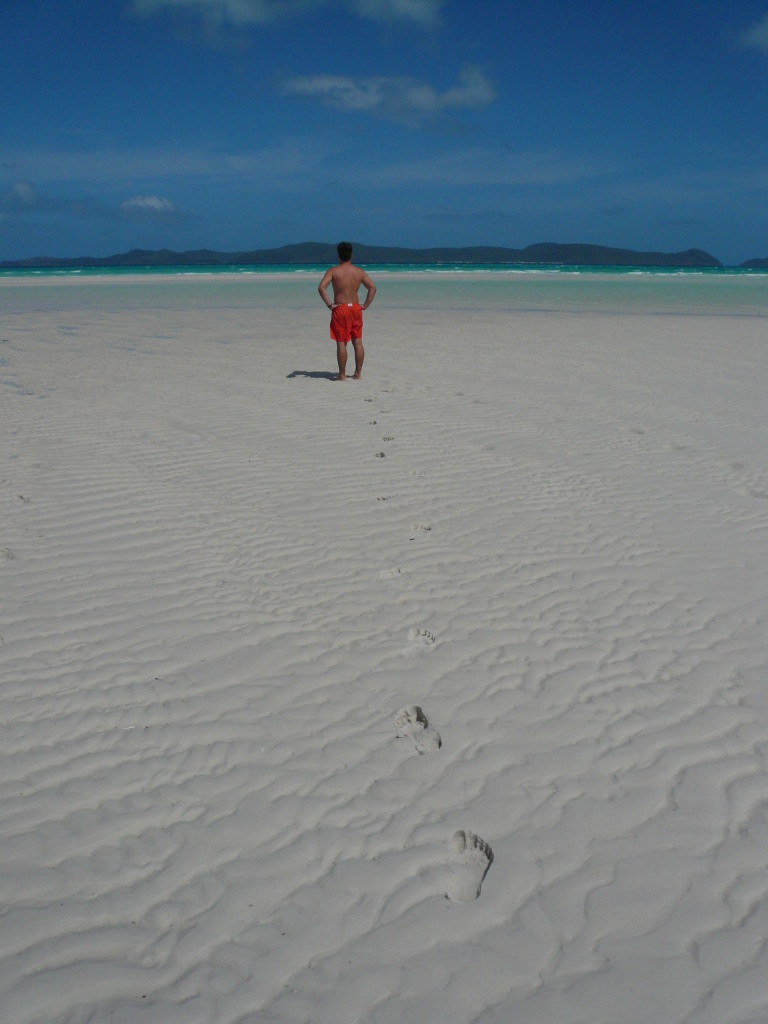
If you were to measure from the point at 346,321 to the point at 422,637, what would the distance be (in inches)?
282

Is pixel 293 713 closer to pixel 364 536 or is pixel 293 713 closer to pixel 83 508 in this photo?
pixel 364 536

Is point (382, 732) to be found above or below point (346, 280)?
below

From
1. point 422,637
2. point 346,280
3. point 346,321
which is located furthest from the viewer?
point 346,321

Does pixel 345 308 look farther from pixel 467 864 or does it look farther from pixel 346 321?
pixel 467 864

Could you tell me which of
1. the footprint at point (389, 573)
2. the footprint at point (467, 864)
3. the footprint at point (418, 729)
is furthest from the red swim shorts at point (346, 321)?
the footprint at point (467, 864)

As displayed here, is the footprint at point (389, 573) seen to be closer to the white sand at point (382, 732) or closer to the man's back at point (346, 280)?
the white sand at point (382, 732)

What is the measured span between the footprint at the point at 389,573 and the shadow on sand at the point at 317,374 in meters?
6.54

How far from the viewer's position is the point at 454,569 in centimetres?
447

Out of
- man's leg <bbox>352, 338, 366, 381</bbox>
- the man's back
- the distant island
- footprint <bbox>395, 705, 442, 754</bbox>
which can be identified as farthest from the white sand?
the distant island

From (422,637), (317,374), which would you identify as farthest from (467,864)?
(317,374)

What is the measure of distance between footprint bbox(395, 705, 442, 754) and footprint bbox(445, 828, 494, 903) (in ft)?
1.50

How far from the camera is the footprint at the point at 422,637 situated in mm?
3705

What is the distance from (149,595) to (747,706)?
3.13m

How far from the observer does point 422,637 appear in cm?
375
